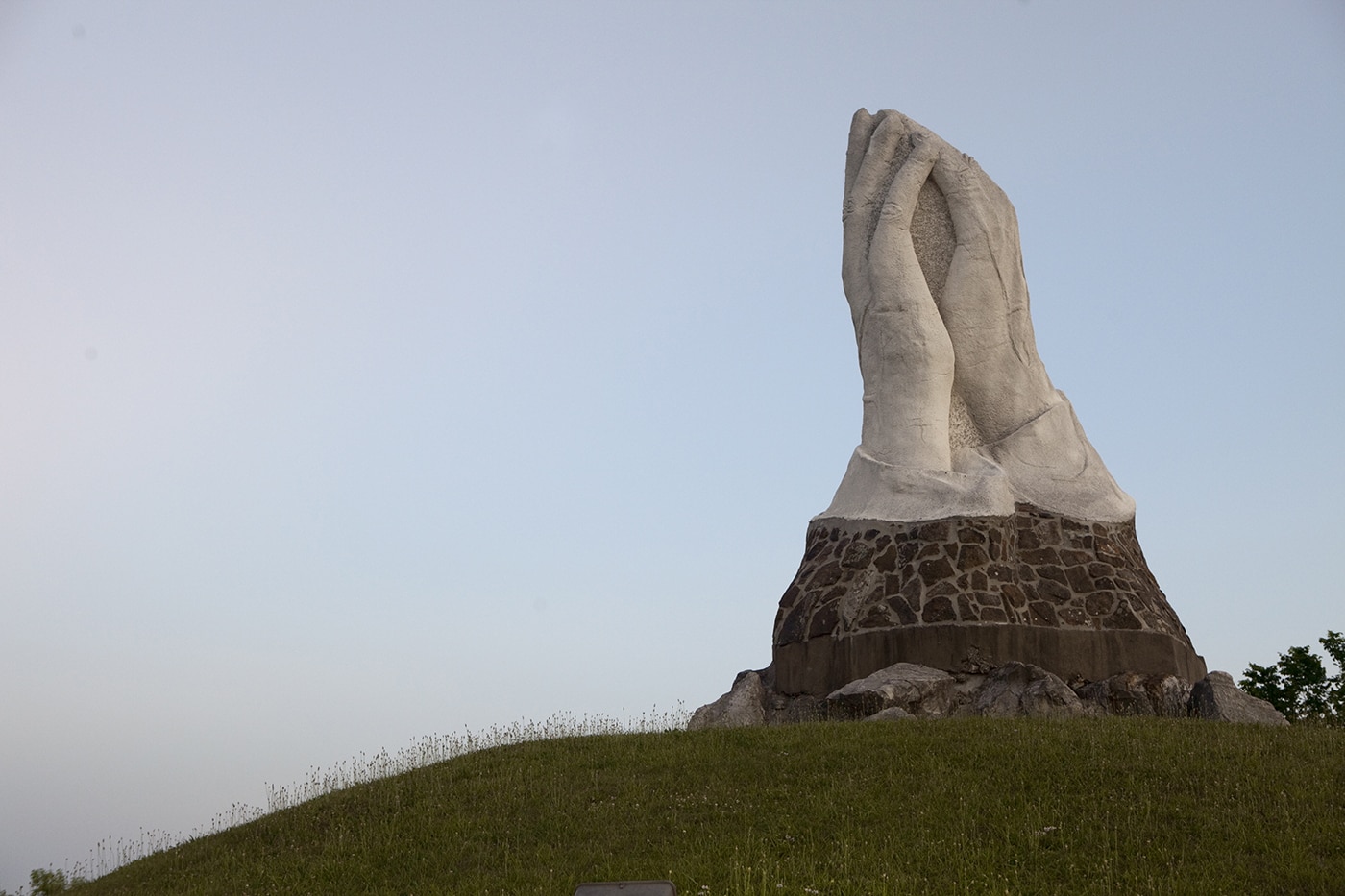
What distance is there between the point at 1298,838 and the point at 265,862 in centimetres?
699

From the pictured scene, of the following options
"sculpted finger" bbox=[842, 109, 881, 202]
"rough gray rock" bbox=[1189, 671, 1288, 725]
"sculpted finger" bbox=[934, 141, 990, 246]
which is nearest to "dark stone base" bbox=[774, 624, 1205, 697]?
"rough gray rock" bbox=[1189, 671, 1288, 725]

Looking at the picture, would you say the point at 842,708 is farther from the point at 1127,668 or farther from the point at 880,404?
the point at 880,404

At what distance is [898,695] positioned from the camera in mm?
12789

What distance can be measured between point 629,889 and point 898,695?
28.9ft

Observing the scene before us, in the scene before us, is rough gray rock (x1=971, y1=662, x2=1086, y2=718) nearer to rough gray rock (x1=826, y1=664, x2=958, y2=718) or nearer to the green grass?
rough gray rock (x1=826, y1=664, x2=958, y2=718)

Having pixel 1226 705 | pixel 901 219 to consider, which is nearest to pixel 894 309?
pixel 901 219

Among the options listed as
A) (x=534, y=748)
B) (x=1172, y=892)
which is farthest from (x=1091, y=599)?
(x=1172, y=892)

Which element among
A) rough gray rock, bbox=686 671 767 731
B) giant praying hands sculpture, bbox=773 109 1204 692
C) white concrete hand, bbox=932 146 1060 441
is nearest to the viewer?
giant praying hands sculpture, bbox=773 109 1204 692

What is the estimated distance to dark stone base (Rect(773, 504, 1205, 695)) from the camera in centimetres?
1373

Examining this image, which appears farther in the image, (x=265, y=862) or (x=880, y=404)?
(x=880, y=404)

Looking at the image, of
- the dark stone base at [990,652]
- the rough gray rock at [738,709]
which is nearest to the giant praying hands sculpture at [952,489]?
the dark stone base at [990,652]

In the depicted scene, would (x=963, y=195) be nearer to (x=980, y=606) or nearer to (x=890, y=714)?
(x=980, y=606)

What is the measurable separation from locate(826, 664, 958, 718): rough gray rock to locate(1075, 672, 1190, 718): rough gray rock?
4.87 feet

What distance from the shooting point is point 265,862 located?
9070mm
